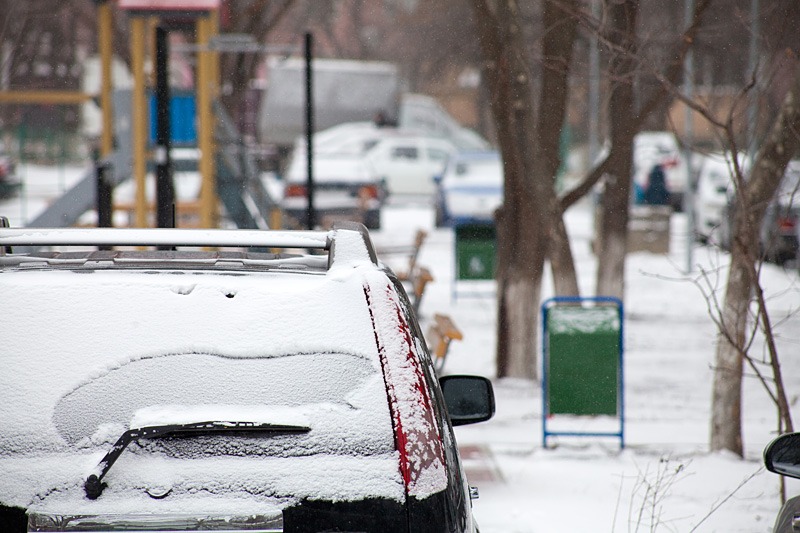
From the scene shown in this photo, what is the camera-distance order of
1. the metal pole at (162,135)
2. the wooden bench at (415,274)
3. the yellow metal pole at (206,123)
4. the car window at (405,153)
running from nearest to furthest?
the metal pole at (162,135) < the wooden bench at (415,274) < the yellow metal pole at (206,123) < the car window at (405,153)

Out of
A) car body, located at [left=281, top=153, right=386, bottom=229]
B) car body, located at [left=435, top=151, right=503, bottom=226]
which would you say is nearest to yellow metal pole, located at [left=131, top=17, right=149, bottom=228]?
car body, located at [left=281, top=153, right=386, bottom=229]

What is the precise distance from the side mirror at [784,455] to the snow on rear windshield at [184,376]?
4.54 ft

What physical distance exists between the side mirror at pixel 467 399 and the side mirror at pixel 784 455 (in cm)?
A: 84

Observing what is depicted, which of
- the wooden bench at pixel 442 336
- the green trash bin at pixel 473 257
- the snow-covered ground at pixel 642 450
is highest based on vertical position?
the wooden bench at pixel 442 336

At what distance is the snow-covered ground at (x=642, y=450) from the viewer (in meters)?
6.09

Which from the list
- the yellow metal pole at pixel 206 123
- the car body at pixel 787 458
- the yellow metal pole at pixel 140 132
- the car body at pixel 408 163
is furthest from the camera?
the car body at pixel 408 163

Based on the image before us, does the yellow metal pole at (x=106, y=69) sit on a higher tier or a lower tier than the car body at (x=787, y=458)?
higher

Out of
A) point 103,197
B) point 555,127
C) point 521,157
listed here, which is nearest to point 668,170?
point 555,127

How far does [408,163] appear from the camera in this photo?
3097cm

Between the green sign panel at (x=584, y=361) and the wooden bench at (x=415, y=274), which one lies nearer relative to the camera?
the green sign panel at (x=584, y=361)

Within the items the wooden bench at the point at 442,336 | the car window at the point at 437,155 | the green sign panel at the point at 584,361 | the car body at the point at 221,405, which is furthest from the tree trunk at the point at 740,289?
the car window at the point at 437,155

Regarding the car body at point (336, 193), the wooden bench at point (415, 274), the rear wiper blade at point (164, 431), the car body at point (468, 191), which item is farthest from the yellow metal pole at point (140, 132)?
the rear wiper blade at point (164, 431)

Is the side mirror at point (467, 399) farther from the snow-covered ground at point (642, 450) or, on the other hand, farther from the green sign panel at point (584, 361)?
the green sign panel at point (584, 361)

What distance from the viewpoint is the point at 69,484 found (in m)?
2.38
